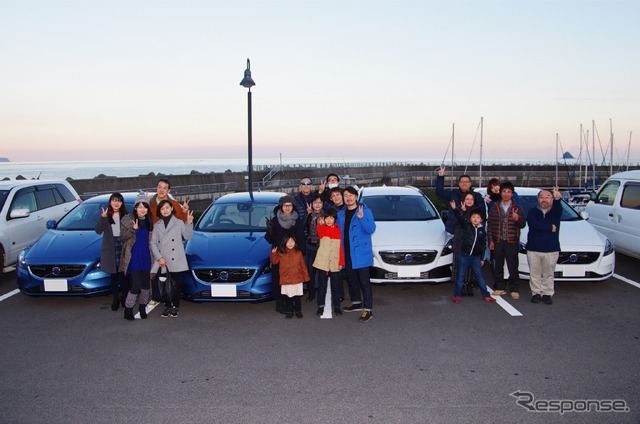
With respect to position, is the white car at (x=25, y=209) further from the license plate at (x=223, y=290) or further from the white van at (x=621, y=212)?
the white van at (x=621, y=212)

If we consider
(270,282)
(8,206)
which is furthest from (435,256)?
(8,206)

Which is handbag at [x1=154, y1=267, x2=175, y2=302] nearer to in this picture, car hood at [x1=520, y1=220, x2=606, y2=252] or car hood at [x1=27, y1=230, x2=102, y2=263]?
car hood at [x1=27, y1=230, x2=102, y2=263]

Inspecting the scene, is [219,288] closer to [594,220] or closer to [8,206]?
[8,206]

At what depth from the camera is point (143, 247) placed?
19.2ft

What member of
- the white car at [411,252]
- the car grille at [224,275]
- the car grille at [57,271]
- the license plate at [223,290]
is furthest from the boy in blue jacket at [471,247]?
the car grille at [57,271]

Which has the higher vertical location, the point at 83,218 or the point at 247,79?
the point at 247,79

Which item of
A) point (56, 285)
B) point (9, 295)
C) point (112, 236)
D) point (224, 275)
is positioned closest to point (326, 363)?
point (224, 275)

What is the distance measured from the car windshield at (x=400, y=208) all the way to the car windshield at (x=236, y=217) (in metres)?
1.84

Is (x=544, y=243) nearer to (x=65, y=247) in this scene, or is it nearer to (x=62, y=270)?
(x=62, y=270)

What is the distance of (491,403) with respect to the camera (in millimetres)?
3754

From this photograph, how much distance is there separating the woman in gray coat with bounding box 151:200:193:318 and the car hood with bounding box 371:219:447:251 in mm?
2690

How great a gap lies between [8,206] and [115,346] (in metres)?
4.51

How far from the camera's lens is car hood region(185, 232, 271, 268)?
6062 mm

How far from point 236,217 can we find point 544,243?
4447 millimetres
